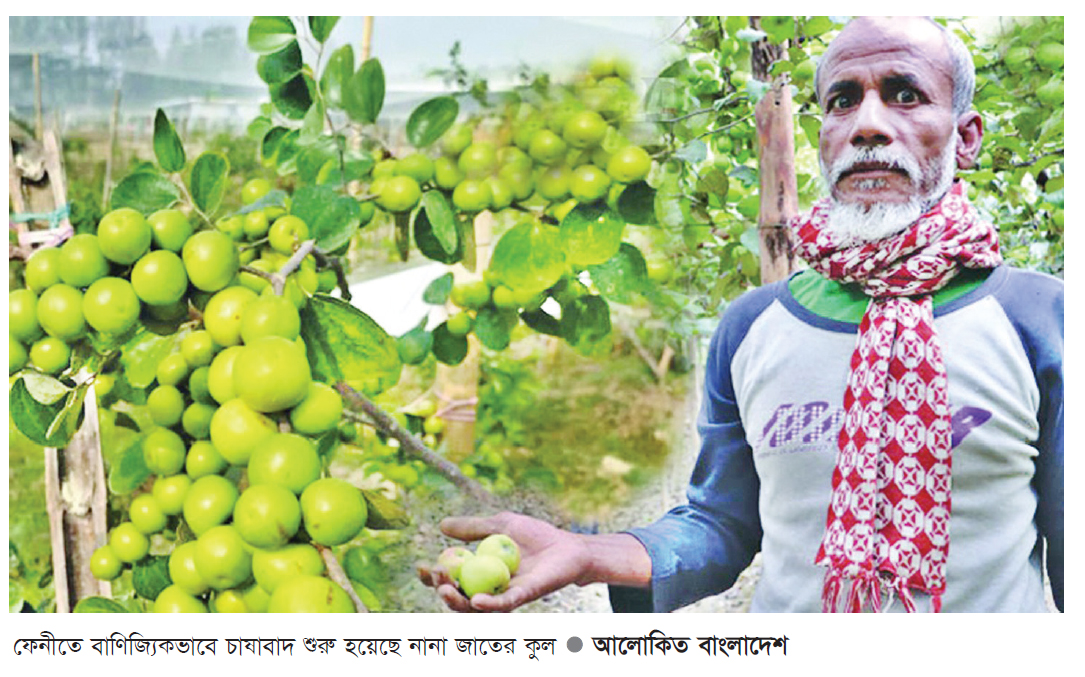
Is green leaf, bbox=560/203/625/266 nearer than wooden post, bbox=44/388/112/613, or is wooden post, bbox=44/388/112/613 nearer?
green leaf, bbox=560/203/625/266

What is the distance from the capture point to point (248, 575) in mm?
752

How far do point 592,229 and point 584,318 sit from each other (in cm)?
13

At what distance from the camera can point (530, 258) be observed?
3.16 ft

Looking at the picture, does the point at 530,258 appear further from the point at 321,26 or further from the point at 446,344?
the point at 321,26

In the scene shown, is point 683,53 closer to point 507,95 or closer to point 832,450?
point 507,95

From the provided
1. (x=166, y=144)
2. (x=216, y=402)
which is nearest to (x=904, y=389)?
(x=216, y=402)

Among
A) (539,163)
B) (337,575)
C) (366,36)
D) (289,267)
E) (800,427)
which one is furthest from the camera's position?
(366,36)

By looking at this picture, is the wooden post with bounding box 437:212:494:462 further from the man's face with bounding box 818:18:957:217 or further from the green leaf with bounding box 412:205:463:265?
the man's face with bounding box 818:18:957:217

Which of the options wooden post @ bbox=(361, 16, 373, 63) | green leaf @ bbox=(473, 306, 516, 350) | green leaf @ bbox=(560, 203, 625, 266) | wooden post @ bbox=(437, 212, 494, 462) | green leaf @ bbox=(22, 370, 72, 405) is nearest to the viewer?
green leaf @ bbox=(22, 370, 72, 405)

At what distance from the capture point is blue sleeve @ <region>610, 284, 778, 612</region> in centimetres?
108

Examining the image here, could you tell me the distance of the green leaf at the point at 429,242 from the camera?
A: 970 millimetres

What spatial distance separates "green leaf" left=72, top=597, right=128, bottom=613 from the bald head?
3.16ft

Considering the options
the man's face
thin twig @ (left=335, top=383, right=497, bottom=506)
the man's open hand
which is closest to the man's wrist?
the man's open hand
